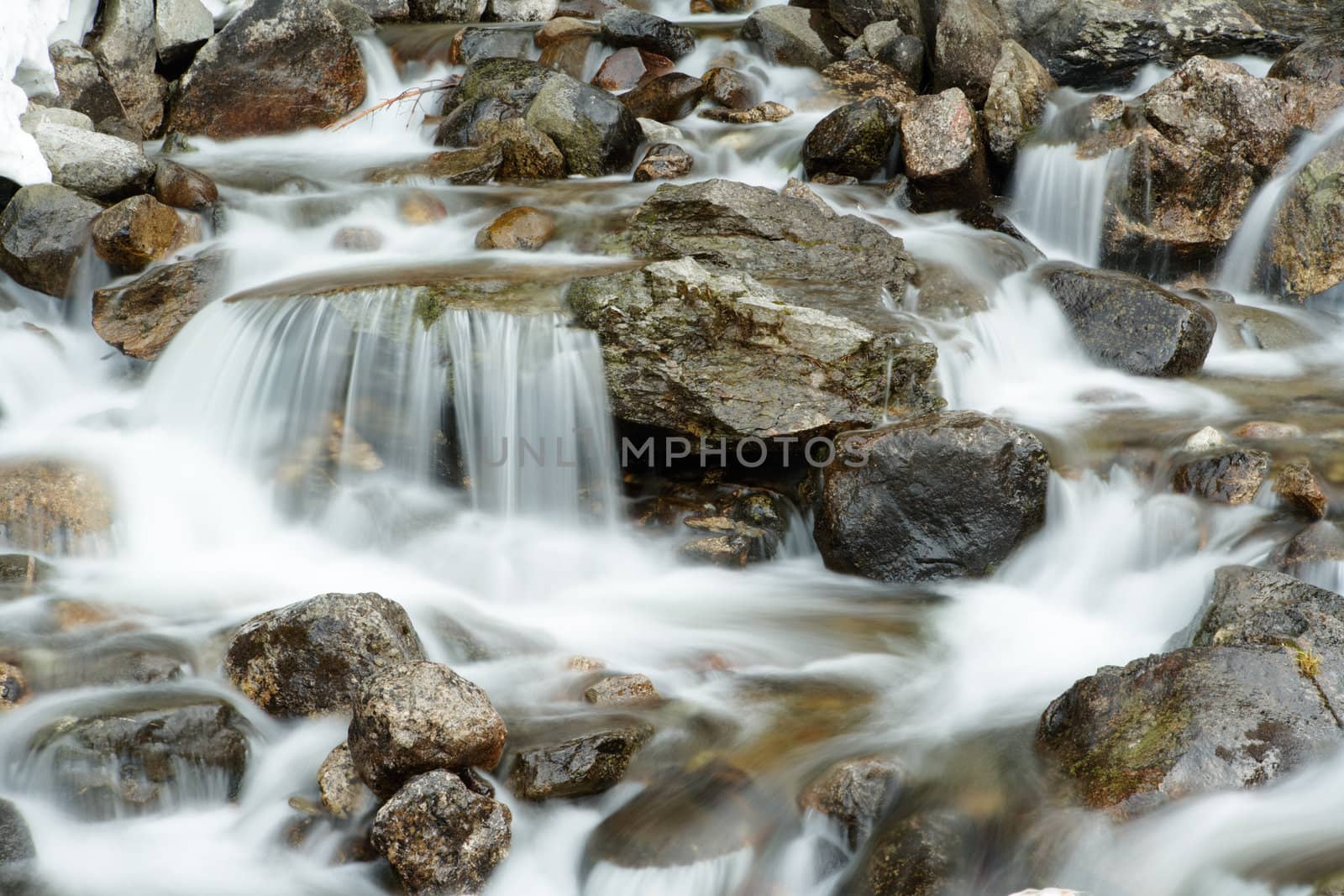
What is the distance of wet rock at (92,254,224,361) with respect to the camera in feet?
23.5

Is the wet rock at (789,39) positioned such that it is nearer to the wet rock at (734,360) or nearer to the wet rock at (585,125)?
the wet rock at (585,125)

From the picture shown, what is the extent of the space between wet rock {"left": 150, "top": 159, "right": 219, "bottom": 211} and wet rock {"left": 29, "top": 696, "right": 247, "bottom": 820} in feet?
16.3

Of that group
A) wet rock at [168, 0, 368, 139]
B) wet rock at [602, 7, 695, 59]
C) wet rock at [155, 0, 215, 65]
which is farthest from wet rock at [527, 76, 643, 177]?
wet rock at [155, 0, 215, 65]

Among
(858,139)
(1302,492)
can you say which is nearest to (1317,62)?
(858,139)

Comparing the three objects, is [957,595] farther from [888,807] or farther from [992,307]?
[992,307]

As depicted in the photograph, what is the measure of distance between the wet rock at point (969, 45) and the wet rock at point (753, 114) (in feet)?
5.15

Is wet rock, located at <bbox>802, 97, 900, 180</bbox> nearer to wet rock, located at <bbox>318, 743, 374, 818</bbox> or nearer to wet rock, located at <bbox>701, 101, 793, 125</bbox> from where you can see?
wet rock, located at <bbox>701, 101, 793, 125</bbox>

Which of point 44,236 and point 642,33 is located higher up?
point 642,33

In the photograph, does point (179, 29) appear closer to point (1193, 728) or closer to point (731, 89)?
point (731, 89)

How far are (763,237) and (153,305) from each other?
4.00m

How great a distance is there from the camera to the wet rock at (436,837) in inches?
146

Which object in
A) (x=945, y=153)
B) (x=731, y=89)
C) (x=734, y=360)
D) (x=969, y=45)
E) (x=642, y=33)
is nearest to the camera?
(x=734, y=360)

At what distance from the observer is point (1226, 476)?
564 centimetres

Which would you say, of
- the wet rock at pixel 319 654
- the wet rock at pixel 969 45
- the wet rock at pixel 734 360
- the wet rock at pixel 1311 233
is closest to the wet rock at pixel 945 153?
the wet rock at pixel 969 45
